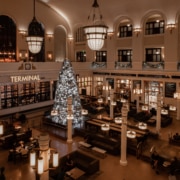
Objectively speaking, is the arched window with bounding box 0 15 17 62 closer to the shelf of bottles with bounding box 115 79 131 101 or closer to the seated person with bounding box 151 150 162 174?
the shelf of bottles with bounding box 115 79 131 101

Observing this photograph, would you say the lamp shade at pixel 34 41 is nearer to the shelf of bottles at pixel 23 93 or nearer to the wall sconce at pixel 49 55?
the shelf of bottles at pixel 23 93

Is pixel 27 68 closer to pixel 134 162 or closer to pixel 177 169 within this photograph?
pixel 134 162

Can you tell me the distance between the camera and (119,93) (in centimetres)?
2120

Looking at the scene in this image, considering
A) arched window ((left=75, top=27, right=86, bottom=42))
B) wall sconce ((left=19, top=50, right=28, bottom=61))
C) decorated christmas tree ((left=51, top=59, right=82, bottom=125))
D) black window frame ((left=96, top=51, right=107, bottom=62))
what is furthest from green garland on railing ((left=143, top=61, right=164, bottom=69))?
wall sconce ((left=19, top=50, right=28, bottom=61))

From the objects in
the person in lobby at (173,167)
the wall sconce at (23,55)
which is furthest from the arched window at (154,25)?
the person in lobby at (173,167)

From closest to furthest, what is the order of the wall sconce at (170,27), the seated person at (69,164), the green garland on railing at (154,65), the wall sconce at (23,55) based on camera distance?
the seated person at (69,164), the wall sconce at (170,27), the green garland on railing at (154,65), the wall sconce at (23,55)

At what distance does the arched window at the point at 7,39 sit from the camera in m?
18.6

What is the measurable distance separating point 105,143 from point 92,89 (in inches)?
468

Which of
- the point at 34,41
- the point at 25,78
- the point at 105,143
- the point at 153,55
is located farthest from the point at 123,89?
the point at 34,41

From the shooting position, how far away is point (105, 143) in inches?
461

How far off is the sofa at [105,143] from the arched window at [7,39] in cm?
1127

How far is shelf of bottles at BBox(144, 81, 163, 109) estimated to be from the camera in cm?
1877

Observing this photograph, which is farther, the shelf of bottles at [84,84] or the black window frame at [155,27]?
the shelf of bottles at [84,84]

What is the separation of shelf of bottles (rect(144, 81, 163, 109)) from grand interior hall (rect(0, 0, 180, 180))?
0.09m
